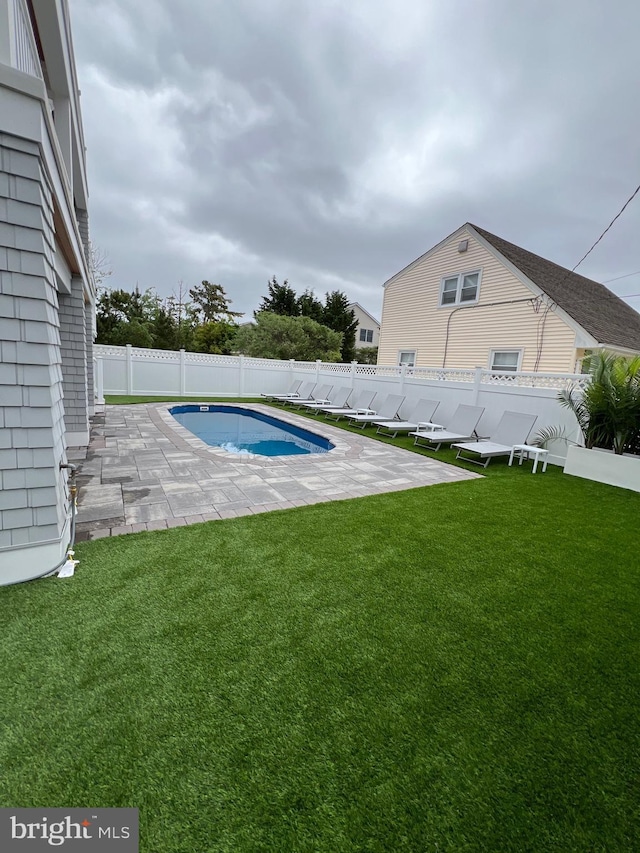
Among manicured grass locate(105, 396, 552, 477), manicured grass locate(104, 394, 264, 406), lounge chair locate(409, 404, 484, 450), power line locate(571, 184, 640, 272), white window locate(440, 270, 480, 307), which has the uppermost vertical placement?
power line locate(571, 184, 640, 272)

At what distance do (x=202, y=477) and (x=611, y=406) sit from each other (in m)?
6.29

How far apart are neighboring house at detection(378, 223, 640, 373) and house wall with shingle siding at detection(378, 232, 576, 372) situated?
0.03 meters

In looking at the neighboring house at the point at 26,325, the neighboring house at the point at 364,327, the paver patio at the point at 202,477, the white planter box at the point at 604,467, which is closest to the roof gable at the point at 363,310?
the neighboring house at the point at 364,327

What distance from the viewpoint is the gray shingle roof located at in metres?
10.3

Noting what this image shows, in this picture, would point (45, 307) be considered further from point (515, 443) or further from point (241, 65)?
point (241, 65)

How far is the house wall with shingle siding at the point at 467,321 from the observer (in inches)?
408

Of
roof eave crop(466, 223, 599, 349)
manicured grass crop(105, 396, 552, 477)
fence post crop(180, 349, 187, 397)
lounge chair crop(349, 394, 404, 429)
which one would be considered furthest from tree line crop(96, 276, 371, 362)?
lounge chair crop(349, 394, 404, 429)

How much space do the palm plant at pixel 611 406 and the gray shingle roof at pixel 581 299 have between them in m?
4.39

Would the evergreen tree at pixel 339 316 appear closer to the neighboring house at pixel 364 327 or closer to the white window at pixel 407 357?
the neighboring house at pixel 364 327

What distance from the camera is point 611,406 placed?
5.86m

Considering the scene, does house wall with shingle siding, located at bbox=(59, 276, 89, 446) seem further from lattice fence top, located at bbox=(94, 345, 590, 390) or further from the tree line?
the tree line

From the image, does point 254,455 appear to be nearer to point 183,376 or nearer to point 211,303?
point 183,376

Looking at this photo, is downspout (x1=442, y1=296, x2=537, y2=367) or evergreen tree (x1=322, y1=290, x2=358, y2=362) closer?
downspout (x1=442, y1=296, x2=537, y2=367)

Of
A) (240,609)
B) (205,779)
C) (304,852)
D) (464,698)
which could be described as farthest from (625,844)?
(240,609)
